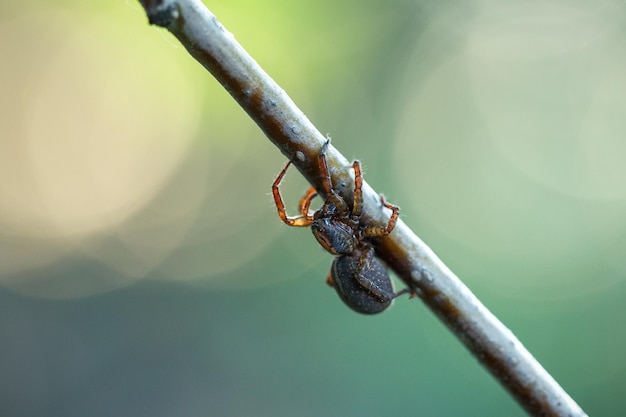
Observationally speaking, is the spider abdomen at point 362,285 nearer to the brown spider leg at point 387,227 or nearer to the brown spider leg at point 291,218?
the brown spider leg at point 291,218

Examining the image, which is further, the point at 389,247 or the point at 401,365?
the point at 401,365

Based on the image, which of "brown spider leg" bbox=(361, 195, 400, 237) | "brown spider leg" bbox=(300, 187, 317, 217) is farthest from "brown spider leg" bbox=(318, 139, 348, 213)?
"brown spider leg" bbox=(300, 187, 317, 217)

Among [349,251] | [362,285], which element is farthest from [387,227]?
[362,285]

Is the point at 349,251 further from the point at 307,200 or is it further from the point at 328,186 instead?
the point at 328,186

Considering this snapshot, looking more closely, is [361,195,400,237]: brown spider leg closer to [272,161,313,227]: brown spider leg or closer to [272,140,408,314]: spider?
[272,140,408,314]: spider

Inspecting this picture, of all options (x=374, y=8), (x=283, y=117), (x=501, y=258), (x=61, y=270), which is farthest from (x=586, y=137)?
(x=61, y=270)

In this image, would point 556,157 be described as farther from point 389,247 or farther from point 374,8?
point 389,247

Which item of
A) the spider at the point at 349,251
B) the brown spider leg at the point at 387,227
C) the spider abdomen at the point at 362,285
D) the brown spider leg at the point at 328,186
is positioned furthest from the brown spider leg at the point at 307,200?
the brown spider leg at the point at 387,227
